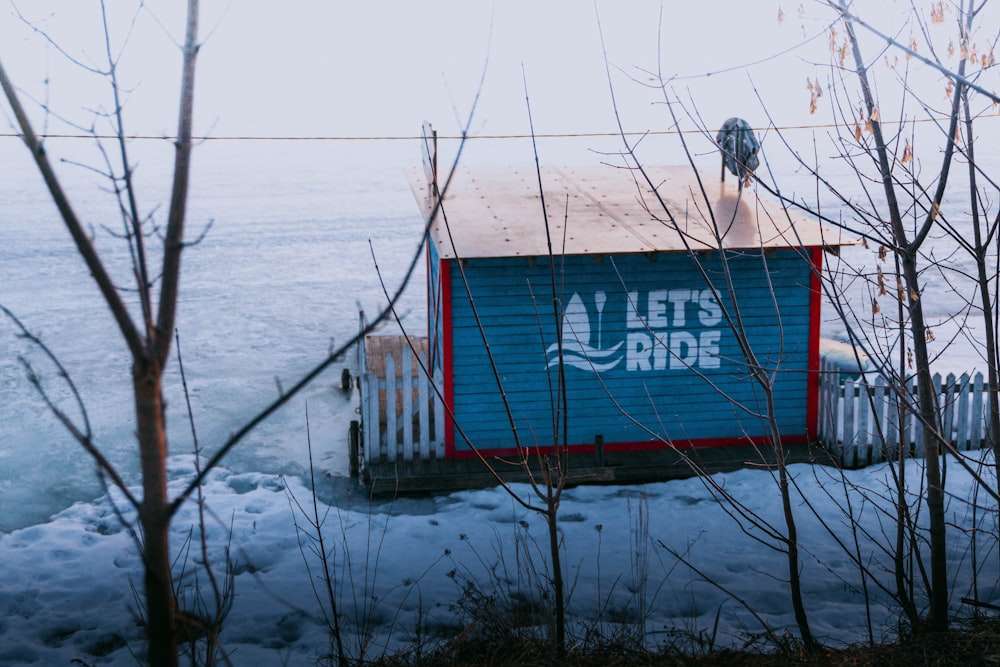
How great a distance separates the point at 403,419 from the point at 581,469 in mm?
1876

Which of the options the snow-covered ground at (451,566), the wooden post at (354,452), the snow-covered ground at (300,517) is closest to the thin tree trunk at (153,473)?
the snow-covered ground at (300,517)

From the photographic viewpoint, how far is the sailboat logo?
9.80 meters

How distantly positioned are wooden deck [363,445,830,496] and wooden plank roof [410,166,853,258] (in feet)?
6.96

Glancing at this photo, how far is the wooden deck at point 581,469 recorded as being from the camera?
31.3 feet

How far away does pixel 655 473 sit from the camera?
979 cm

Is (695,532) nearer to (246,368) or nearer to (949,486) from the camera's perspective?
(949,486)

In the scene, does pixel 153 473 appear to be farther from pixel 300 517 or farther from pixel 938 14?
pixel 300 517

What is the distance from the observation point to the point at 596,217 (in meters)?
10.2

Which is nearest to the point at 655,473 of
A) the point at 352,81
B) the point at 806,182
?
the point at 806,182

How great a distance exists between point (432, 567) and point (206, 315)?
41.5 feet

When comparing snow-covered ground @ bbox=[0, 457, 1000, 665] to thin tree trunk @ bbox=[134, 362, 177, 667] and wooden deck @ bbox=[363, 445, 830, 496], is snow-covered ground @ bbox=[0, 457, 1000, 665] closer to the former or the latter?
wooden deck @ bbox=[363, 445, 830, 496]

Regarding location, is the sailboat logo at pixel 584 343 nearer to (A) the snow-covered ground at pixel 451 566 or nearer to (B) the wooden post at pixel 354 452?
(A) the snow-covered ground at pixel 451 566

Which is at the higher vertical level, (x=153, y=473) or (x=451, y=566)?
(x=153, y=473)

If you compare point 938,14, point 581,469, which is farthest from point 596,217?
point 938,14
